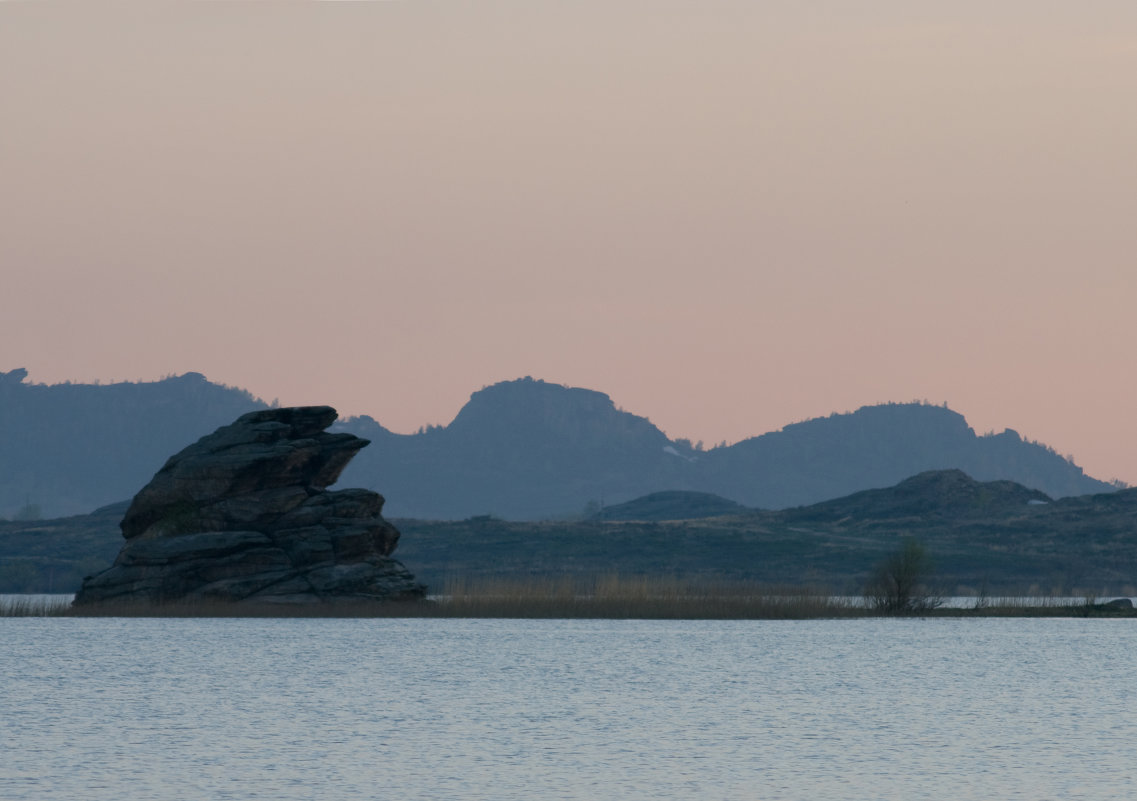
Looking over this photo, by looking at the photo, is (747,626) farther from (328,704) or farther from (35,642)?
(328,704)

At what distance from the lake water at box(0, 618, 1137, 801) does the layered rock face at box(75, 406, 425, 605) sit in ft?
27.2

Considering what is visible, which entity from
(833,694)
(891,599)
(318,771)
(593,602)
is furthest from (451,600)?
(318,771)

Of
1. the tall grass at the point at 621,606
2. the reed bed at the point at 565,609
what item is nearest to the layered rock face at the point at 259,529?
the reed bed at the point at 565,609

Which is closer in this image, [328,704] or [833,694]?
[328,704]

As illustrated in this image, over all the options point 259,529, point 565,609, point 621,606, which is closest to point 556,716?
point 259,529

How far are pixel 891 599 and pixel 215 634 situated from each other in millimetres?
42282

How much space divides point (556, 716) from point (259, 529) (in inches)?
2124

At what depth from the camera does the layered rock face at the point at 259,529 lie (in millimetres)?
97750

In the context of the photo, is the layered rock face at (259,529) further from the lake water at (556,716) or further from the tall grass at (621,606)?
the lake water at (556,716)

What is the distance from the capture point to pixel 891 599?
10550 centimetres

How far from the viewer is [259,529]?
10031 centimetres

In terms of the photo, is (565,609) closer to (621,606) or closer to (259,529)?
(621,606)

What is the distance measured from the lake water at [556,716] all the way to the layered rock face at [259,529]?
27.2ft

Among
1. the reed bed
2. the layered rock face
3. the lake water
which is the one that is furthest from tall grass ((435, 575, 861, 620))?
the lake water
